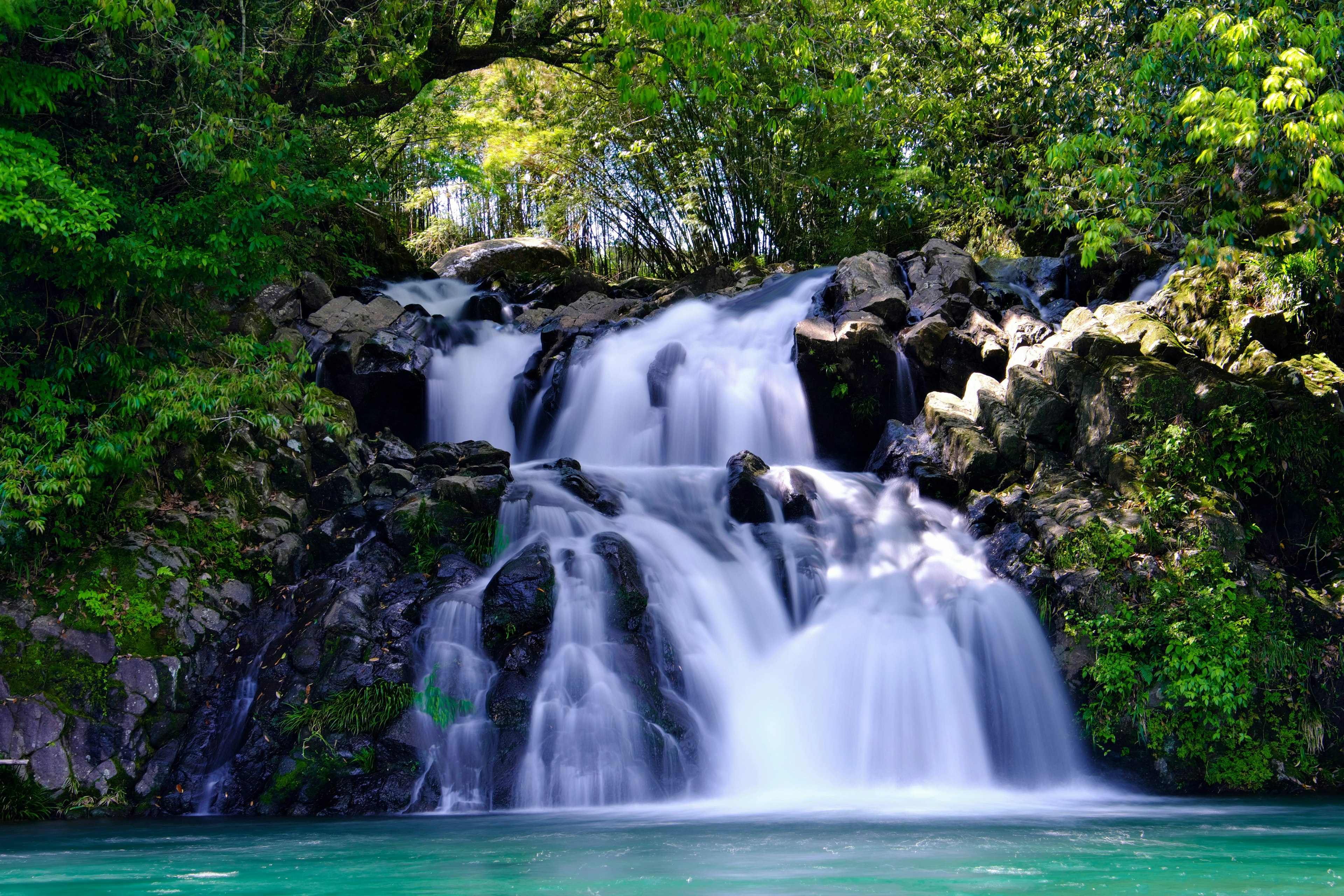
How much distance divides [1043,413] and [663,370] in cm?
472

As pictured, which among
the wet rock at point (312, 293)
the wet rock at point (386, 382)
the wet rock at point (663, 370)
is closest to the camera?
the wet rock at point (386, 382)

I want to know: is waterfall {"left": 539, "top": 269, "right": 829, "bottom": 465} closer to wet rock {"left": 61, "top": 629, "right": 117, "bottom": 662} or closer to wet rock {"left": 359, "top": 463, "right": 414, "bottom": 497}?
wet rock {"left": 359, "top": 463, "right": 414, "bottom": 497}

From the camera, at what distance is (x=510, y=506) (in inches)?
336

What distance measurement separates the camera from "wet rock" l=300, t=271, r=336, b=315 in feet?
40.6

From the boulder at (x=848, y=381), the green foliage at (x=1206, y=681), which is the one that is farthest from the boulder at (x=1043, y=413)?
the green foliage at (x=1206, y=681)

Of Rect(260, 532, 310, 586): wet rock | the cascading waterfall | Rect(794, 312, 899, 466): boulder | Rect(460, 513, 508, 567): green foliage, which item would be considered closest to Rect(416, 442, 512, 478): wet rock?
the cascading waterfall

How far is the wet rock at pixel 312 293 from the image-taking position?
12373mm

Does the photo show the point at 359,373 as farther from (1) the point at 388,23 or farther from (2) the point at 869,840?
(2) the point at 869,840

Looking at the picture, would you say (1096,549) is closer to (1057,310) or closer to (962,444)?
(962,444)

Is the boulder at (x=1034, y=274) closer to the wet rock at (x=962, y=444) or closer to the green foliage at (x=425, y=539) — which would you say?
the wet rock at (x=962, y=444)

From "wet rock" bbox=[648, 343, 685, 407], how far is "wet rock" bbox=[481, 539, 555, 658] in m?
4.74

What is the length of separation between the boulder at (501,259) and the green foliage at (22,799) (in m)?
12.9

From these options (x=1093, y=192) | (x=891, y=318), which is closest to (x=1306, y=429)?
(x=1093, y=192)

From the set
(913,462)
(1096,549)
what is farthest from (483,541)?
(1096,549)
